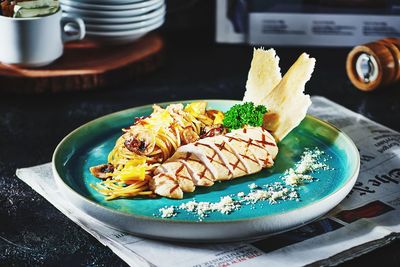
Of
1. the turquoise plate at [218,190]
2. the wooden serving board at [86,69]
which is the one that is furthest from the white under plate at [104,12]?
the turquoise plate at [218,190]

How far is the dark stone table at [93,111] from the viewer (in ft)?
4.57

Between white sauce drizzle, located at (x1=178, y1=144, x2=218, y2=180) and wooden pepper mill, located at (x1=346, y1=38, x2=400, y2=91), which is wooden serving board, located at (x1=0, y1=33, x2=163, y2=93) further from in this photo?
white sauce drizzle, located at (x1=178, y1=144, x2=218, y2=180)

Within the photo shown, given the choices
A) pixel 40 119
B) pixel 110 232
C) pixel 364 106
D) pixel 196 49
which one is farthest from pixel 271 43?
pixel 110 232

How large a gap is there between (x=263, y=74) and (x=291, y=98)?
0.11m

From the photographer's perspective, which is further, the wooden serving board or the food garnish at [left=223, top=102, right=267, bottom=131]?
the wooden serving board

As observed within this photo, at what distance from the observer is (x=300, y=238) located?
1.37 meters

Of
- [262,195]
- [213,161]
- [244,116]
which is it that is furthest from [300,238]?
[244,116]

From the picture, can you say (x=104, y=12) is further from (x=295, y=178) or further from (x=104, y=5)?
(x=295, y=178)

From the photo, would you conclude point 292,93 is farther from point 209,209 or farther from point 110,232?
point 110,232

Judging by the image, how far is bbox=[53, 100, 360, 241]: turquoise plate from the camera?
52.0 inches

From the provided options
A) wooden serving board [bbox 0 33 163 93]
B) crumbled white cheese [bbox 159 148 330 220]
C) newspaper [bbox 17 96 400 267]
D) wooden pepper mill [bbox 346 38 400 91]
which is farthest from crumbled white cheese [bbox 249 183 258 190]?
wooden serving board [bbox 0 33 163 93]

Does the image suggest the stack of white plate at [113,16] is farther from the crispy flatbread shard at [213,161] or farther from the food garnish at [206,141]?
the crispy flatbread shard at [213,161]

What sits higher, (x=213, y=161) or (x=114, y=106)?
(x=213, y=161)

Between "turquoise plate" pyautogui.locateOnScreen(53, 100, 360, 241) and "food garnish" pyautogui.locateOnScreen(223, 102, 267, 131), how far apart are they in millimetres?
95
